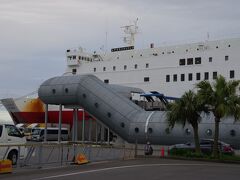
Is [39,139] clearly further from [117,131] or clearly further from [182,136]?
[182,136]

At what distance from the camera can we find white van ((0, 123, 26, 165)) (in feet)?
62.1

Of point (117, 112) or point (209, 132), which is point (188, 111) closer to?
point (209, 132)

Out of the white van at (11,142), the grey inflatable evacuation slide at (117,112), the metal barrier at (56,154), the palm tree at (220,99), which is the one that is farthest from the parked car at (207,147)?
the white van at (11,142)

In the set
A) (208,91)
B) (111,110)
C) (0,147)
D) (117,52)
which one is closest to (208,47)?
(117,52)

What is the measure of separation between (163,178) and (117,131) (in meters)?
23.4

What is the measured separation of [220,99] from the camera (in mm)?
27047

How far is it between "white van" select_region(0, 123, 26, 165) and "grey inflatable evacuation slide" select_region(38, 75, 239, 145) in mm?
17239

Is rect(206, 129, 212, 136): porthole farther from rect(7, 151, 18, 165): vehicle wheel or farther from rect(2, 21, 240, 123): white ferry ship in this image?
rect(7, 151, 18, 165): vehicle wheel

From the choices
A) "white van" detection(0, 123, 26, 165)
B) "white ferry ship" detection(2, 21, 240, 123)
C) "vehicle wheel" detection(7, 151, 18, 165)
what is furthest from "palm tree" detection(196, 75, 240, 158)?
"white ferry ship" detection(2, 21, 240, 123)

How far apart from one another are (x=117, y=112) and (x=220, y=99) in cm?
1312

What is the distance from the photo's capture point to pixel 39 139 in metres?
52.7

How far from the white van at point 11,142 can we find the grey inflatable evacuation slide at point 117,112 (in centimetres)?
1724

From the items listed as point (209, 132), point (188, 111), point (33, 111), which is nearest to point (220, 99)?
point (188, 111)

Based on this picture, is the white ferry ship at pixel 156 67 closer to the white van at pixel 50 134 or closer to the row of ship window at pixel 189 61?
the row of ship window at pixel 189 61
